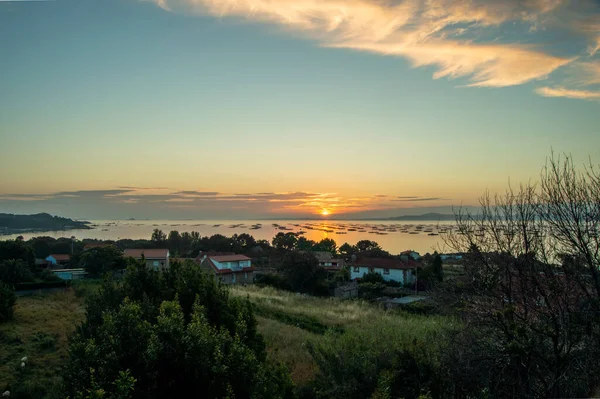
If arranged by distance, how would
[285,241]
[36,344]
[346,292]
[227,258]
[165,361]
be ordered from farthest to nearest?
[285,241], [227,258], [346,292], [36,344], [165,361]

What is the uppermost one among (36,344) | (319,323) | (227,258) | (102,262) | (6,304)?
(6,304)

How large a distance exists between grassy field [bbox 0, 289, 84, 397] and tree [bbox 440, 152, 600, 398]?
9.75 metres

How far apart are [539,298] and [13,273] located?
28101 millimetres

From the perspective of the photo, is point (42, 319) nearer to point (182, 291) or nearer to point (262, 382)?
point (182, 291)

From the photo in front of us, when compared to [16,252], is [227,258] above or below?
below

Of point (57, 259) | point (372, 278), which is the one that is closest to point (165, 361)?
point (372, 278)

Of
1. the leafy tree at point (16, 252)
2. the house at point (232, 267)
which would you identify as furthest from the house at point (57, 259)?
the house at point (232, 267)


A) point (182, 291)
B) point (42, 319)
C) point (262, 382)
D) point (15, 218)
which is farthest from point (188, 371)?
point (15, 218)

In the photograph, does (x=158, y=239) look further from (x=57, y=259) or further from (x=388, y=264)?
(x=388, y=264)

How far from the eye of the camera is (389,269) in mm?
41906

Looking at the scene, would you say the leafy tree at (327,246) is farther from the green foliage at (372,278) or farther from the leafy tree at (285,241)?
the green foliage at (372,278)

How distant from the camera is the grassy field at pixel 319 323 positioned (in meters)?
10.6

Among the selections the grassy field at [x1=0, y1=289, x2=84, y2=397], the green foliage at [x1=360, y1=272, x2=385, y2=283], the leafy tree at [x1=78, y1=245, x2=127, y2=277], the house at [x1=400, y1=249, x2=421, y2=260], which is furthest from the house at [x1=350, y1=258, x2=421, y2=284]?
the grassy field at [x1=0, y1=289, x2=84, y2=397]

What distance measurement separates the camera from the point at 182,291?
29.2ft
